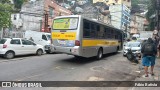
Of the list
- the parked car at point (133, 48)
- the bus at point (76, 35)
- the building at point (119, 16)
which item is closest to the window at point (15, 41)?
the bus at point (76, 35)

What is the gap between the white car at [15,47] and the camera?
1470cm

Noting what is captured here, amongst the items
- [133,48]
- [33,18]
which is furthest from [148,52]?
[33,18]

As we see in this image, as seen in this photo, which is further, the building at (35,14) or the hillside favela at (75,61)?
the building at (35,14)

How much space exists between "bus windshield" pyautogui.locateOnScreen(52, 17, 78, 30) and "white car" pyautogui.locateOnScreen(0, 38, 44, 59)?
3.88m

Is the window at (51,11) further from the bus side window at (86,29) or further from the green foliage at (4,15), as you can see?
the bus side window at (86,29)

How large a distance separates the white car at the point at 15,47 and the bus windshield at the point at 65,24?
12.7 ft

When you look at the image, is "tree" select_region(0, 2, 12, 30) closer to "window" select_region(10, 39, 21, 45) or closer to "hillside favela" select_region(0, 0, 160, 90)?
"hillside favela" select_region(0, 0, 160, 90)

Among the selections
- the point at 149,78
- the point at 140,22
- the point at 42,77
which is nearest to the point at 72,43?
the point at 42,77

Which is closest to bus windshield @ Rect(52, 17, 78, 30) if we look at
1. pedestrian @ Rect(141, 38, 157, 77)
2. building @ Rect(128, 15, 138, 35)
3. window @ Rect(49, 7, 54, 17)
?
pedestrian @ Rect(141, 38, 157, 77)

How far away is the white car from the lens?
1470 cm

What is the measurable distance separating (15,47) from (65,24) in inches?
196

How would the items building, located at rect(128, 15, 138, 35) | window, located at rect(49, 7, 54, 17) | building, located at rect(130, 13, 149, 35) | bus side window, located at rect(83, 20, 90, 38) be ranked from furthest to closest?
building, located at rect(130, 13, 149, 35) → building, located at rect(128, 15, 138, 35) → window, located at rect(49, 7, 54, 17) → bus side window, located at rect(83, 20, 90, 38)

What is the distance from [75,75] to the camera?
9.43m

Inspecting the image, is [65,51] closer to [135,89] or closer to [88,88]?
[88,88]
